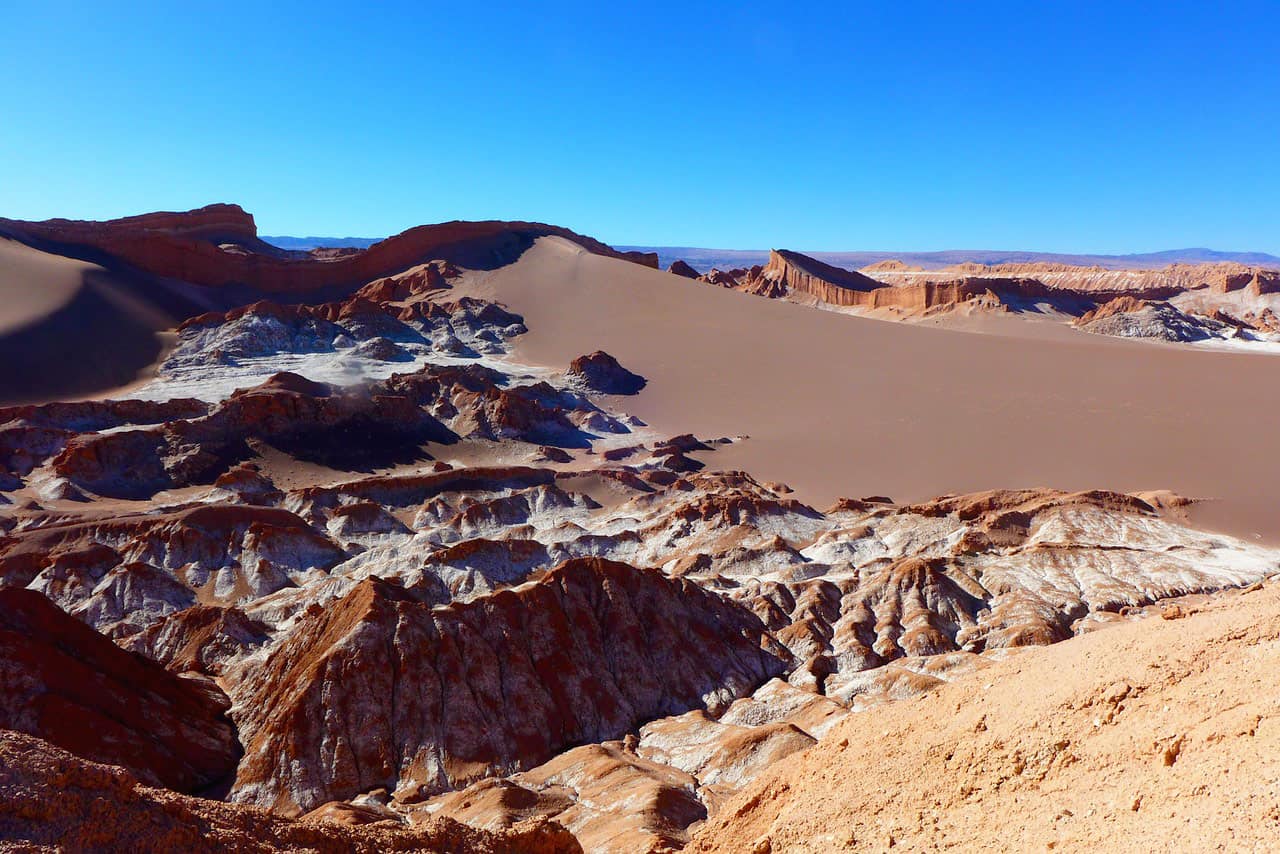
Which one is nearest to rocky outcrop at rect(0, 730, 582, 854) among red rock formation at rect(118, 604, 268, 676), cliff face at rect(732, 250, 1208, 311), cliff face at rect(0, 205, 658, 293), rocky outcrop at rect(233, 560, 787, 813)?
rocky outcrop at rect(233, 560, 787, 813)

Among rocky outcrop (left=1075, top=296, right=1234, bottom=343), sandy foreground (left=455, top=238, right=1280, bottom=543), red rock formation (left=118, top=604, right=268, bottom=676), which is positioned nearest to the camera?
red rock formation (left=118, top=604, right=268, bottom=676)

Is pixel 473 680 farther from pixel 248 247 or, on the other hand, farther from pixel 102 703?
pixel 248 247

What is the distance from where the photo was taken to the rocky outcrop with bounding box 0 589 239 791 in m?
15.7

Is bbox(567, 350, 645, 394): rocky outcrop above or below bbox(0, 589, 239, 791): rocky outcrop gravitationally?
above

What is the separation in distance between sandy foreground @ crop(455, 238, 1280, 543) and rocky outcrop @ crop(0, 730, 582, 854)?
33.4m

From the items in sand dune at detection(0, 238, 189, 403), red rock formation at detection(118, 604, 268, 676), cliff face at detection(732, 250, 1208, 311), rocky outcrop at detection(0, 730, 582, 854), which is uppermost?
cliff face at detection(732, 250, 1208, 311)

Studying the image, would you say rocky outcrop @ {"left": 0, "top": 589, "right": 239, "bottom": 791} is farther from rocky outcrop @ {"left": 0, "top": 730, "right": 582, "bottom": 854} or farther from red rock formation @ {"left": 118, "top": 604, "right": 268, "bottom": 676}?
rocky outcrop @ {"left": 0, "top": 730, "right": 582, "bottom": 854}

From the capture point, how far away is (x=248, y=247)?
83.2 m

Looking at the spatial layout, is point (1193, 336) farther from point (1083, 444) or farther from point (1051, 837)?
point (1051, 837)

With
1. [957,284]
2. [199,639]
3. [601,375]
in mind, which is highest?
[957,284]

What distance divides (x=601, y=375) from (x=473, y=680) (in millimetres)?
41092

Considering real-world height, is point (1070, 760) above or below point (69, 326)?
below

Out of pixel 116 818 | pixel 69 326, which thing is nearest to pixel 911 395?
pixel 116 818

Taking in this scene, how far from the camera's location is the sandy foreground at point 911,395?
40688 millimetres
